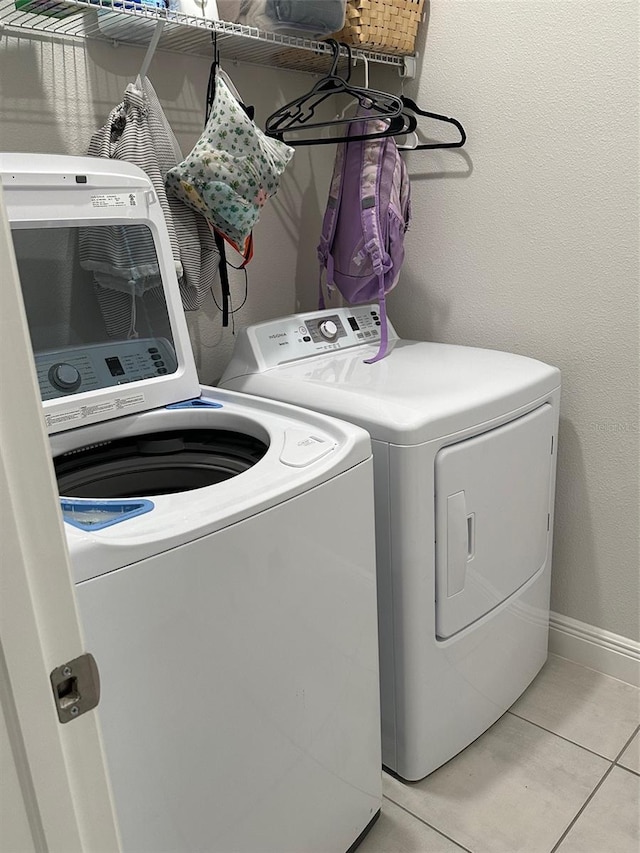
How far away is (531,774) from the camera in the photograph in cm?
177

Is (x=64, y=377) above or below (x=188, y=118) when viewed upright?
below

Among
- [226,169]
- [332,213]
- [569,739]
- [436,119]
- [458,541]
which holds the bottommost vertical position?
[569,739]

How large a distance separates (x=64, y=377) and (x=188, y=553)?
61 centimetres

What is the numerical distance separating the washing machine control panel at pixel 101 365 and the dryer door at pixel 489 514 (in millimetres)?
677

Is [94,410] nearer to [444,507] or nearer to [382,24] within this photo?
[444,507]

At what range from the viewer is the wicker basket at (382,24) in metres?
1.92

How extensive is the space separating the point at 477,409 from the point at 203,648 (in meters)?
0.81

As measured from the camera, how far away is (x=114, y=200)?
150cm

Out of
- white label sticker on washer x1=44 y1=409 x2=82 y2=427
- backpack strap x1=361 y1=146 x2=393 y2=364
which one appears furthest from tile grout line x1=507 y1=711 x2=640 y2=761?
white label sticker on washer x1=44 y1=409 x2=82 y2=427

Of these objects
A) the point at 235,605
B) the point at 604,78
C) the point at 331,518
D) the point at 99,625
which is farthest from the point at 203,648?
the point at 604,78

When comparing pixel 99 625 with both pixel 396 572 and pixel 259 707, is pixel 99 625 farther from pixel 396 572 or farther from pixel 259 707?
pixel 396 572

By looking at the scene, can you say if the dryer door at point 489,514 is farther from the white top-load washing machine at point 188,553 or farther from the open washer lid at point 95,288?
the open washer lid at point 95,288

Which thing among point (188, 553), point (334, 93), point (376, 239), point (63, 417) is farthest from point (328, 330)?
point (188, 553)

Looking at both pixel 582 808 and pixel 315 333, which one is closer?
pixel 582 808
